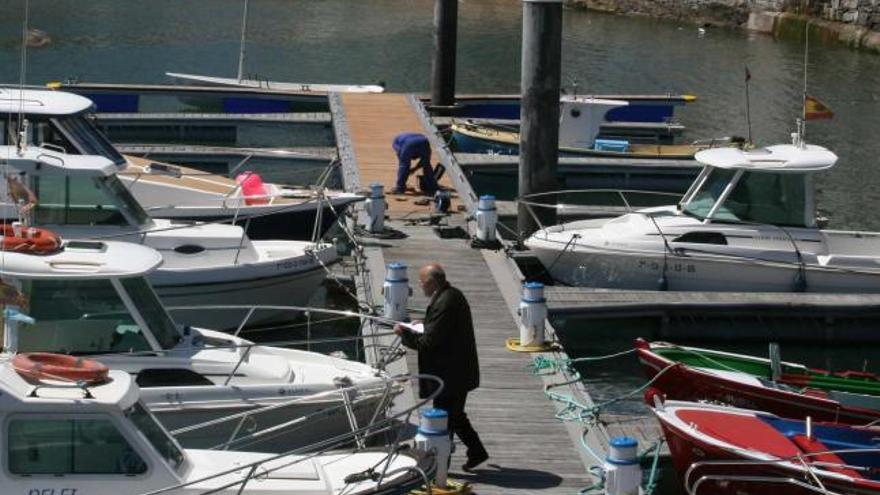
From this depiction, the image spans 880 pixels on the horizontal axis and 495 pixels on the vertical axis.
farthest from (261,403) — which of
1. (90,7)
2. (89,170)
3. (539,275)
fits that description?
(90,7)

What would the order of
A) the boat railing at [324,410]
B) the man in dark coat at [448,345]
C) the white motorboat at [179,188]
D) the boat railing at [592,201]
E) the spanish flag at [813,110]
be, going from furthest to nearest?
the spanish flag at [813,110]
the boat railing at [592,201]
the white motorboat at [179,188]
the boat railing at [324,410]
the man in dark coat at [448,345]

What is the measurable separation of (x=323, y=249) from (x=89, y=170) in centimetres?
296

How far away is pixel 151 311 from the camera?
14477 mm

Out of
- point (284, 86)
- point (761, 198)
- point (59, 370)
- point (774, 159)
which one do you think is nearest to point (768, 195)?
point (761, 198)

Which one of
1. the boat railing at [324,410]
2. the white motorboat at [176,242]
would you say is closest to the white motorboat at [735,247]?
the white motorboat at [176,242]

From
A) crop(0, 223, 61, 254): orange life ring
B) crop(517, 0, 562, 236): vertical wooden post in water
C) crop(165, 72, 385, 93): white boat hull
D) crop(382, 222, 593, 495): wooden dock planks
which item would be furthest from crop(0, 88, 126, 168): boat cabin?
crop(165, 72, 385, 93): white boat hull

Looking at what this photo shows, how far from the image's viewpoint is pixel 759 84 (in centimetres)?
4566

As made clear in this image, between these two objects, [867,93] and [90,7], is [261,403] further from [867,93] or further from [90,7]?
[90,7]

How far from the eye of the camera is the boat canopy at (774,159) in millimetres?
20453

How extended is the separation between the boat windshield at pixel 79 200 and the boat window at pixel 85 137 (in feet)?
3.35

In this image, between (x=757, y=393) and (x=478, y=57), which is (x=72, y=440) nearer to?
→ (x=757, y=393)

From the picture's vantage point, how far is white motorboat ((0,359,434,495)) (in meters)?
10.6

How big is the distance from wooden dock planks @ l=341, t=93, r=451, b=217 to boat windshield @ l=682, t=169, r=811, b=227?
157 inches

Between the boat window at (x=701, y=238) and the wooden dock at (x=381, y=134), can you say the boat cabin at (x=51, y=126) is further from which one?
the boat window at (x=701, y=238)
